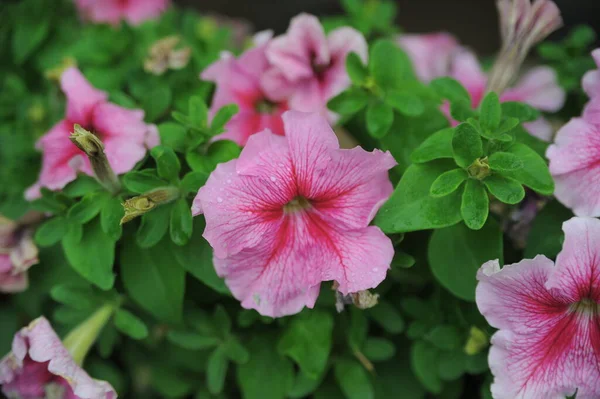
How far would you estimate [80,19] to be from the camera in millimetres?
1585

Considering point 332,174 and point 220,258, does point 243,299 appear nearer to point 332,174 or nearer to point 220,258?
point 220,258

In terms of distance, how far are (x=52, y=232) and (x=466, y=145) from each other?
0.59 meters

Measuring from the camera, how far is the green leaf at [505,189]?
0.77m

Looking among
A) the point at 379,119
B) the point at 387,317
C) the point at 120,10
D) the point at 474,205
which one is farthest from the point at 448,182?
the point at 120,10

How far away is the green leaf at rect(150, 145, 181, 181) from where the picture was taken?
0.85m

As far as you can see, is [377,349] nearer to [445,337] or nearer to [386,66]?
[445,337]

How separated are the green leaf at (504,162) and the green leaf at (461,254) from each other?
0.35ft

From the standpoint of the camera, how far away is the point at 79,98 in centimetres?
96

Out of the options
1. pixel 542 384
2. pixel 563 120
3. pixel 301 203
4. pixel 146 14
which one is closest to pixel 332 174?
pixel 301 203

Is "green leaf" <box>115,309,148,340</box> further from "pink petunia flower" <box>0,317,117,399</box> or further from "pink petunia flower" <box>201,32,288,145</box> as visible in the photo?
"pink petunia flower" <box>201,32,288,145</box>

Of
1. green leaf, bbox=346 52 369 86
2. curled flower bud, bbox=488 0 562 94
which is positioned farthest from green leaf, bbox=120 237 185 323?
curled flower bud, bbox=488 0 562 94

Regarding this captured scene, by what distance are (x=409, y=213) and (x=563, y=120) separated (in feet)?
1.80

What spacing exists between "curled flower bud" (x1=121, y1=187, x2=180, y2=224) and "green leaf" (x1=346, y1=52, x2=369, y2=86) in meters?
0.31

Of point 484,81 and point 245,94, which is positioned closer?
point 245,94
